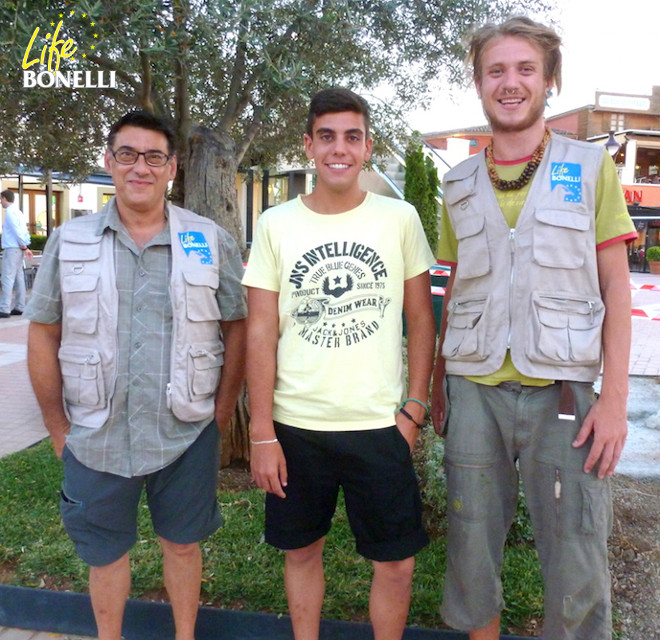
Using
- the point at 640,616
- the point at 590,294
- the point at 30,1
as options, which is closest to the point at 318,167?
the point at 590,294

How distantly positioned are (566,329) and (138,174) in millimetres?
1529

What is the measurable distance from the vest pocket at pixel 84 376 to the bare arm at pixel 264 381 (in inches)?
20.1

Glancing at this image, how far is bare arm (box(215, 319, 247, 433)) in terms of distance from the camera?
256cm

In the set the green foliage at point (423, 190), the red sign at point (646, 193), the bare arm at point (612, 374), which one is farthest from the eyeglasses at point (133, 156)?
the red sign at point (646, 193)

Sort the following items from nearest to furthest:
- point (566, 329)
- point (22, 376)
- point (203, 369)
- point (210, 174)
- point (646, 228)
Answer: point (566, 329) → point (203, 369) → point (210, 174) → point (22, 376) → point (646, 228)

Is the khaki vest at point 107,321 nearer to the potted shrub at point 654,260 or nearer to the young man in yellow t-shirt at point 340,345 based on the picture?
the young man in yellow t-shirt at point 340,345

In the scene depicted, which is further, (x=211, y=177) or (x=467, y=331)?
(x=211, y=177)

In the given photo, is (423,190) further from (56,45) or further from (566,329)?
(566,329)

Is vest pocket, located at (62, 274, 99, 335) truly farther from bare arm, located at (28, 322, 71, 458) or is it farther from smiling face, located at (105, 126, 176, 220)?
smiling face, located at (105, 126, 176, 220)

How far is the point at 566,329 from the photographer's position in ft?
6.80

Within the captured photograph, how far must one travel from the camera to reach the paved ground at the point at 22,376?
5320 millimetres

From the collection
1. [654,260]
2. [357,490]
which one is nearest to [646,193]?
[654,260]

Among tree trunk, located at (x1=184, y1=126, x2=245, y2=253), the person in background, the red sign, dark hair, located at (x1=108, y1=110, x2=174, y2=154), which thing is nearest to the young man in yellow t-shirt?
dark hair, located at (x1=108, y1=110, x2=174, y2=154)

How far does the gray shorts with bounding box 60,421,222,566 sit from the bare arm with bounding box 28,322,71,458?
0.52 ft
